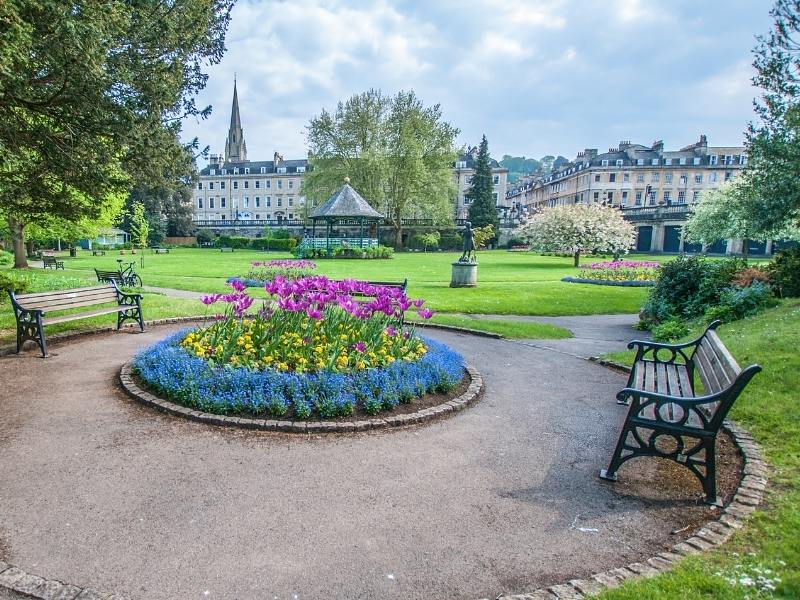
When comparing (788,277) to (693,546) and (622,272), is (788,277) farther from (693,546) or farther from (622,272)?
(622,272)

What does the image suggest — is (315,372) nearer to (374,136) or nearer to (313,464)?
(313,464)

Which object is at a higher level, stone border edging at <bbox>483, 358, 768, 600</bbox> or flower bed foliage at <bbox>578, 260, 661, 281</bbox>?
flower bed foliage at <bbox>578, 260, 661, 281</bbox>

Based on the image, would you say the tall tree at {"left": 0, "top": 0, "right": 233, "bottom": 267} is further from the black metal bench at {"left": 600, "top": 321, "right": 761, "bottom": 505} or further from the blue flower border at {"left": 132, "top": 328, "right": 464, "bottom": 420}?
the black metal bench at {"left": 600, "top": 321, "right": 761, "bottom": 505}

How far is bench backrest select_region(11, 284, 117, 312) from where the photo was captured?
854cm

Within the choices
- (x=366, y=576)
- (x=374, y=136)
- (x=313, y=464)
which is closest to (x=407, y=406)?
(x=313, y=464)

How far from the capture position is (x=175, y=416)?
5703 millimetres

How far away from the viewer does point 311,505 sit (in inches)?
154

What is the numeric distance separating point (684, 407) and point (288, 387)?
161 inches

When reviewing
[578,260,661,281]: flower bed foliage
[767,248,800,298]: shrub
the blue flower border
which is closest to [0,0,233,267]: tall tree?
the blue flower border

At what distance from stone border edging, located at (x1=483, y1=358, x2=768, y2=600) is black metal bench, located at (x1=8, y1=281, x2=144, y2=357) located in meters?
8.62

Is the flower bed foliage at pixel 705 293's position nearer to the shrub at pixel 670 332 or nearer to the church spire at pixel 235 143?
the shrub at pixel 670 332

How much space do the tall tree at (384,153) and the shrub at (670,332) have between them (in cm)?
4671

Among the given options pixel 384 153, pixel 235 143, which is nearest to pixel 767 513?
pixel 384 153

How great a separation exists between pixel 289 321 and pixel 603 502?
16.1ft
